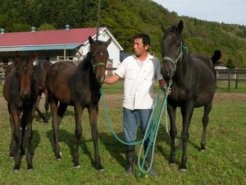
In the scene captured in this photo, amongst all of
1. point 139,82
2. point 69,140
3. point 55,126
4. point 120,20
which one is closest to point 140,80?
point 139,82

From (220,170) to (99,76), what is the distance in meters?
2.42

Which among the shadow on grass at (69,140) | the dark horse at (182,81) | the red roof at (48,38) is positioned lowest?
the shadow on grass at (69,140)

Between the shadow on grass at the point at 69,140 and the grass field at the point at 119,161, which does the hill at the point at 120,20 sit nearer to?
the shadow on grass at the point at 69,140

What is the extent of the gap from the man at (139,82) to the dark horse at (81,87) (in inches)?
14.7

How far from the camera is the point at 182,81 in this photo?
675 cm

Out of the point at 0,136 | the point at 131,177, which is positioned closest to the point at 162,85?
the point at 131,177

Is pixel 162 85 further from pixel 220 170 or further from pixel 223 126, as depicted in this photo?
pixel 223 126

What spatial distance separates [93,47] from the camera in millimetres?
6527

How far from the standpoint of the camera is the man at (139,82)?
625 cm

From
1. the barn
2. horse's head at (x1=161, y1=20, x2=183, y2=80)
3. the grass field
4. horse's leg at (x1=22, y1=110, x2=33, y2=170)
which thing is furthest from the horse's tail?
the barn

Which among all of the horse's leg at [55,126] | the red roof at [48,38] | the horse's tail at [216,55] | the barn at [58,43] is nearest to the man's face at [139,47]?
the horse's leg at [55,126]

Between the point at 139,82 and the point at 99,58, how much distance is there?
2.35ft

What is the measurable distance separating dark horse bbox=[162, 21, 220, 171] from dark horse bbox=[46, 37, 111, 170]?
992 mm

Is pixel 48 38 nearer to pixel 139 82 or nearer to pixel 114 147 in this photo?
pixel 114 147
